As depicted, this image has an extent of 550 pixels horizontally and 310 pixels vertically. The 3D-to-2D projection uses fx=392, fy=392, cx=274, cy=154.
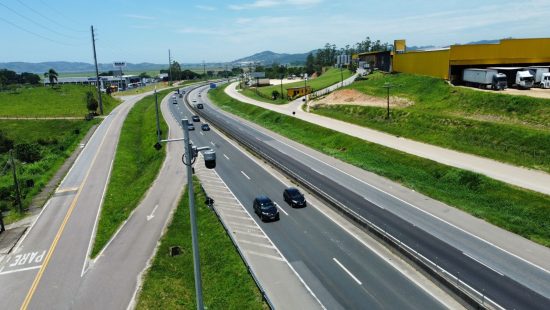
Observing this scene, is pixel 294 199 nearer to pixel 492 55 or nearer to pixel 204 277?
pixel 204 277

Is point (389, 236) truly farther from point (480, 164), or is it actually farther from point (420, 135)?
point (420, 135)

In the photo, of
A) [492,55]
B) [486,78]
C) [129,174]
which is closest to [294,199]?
[129,174]

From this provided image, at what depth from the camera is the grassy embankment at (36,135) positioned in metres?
52.2

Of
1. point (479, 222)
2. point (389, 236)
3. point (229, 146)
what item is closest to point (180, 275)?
point (389, 236)

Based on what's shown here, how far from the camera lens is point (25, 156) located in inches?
2790

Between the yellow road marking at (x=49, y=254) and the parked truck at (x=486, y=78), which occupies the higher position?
the parked truck at (x=486, y=78)

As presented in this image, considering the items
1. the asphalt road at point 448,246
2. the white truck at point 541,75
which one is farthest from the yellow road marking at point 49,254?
the white truck at point 541,75

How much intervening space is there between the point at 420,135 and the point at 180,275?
4692 centimetres

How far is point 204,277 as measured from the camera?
2642cm

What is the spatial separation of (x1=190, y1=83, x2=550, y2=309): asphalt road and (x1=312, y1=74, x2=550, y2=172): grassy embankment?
63.3 feet

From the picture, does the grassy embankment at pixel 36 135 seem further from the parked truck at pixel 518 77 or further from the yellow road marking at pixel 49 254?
the parked truck at pixel 518 77

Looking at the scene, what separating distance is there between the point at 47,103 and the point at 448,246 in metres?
139

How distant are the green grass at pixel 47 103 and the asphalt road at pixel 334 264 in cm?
9410

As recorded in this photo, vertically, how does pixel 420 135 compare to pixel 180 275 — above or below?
above
